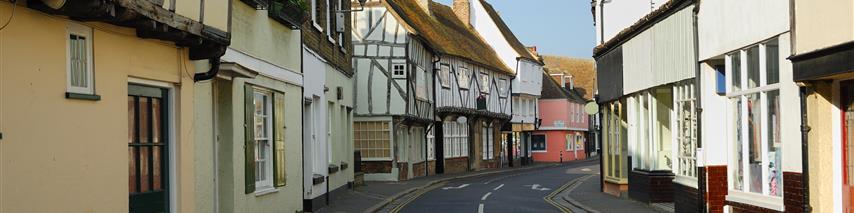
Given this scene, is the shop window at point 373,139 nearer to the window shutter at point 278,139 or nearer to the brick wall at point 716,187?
the window shutter at point 278,139

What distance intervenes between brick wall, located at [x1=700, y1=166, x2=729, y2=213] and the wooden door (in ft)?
12.1

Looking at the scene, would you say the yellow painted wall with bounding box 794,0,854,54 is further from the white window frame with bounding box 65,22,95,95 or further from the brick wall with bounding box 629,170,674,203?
the brick wall with bounding box 629,170,674,203

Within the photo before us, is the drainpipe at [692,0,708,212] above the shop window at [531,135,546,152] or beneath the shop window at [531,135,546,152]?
above

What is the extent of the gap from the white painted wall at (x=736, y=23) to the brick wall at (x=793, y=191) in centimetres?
171

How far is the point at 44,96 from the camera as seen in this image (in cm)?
723

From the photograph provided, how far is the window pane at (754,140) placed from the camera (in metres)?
12.6

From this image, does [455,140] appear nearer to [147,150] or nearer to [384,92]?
[384,92]

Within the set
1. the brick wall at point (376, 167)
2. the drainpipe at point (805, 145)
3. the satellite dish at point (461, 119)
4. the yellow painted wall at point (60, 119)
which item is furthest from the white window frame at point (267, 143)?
the satellite dish at point (461, 119)

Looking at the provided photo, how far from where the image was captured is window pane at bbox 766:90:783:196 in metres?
11.9

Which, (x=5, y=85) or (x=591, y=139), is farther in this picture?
(x=591, y=139)

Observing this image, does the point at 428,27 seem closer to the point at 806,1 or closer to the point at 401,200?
the point at 401,200

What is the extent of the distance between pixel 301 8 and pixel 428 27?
86.5 feet

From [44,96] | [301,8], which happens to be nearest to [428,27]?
[301,8]

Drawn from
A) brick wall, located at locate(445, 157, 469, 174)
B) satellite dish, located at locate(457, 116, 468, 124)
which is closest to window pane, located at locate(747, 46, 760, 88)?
satellite dish, located at locate(457, 116, 468, 124)
